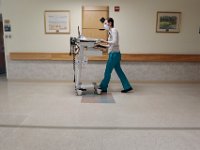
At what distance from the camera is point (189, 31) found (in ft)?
20.9

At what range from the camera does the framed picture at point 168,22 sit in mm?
6238

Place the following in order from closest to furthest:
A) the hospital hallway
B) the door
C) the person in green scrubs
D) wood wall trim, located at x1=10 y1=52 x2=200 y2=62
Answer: the hospital hallway → the person in green scrubs → the door → wood wall trim, located at x1=10 y1=52 x2=200 y2=62

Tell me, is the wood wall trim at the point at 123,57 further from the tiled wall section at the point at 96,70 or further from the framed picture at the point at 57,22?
the framed picture at the point at 57,22

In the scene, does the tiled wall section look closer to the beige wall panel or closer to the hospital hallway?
the hospital hallway

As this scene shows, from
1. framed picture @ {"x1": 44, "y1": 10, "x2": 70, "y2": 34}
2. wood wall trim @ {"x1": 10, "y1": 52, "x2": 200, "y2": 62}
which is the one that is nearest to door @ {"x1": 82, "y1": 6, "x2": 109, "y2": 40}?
framed picture @ {"x1": 44, "y1": 10, "x2": 70, "y2": 34}

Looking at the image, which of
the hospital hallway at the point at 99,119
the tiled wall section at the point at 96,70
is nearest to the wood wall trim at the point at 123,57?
the tiled wall section at the point at 96,70

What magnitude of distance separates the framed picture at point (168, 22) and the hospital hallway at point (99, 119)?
6.15 feet

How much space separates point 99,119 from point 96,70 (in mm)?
3013

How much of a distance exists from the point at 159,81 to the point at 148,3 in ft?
7.82

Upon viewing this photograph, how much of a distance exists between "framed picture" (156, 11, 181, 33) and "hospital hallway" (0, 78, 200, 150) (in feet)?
6.15

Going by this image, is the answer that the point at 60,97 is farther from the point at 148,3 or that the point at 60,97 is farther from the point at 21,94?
the point at 148,3

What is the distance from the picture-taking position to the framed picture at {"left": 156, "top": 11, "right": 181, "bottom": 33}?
20.5ft

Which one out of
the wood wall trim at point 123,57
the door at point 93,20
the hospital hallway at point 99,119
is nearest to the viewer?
the hospital hallway at point 99,119

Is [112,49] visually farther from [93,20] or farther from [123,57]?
[93,20]
